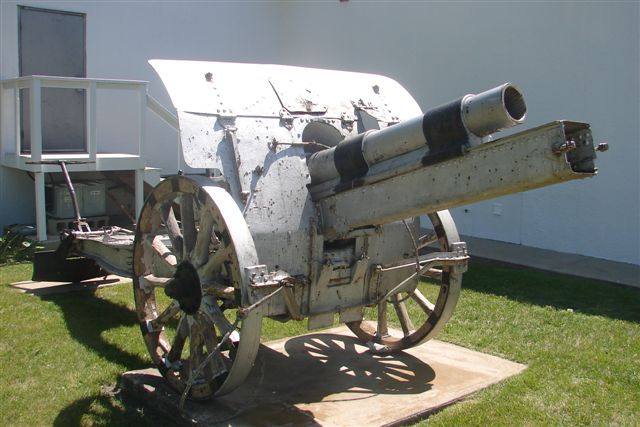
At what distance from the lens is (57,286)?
7.68 metres

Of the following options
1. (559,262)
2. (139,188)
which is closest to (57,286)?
(139,188)

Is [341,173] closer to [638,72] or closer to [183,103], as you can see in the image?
[183,103]

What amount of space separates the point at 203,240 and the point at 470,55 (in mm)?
7613

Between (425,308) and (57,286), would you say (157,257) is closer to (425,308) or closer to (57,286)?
(425,308)

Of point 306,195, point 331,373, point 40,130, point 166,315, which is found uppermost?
point 40,130

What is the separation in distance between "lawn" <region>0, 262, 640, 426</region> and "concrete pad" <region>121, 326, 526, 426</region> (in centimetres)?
14

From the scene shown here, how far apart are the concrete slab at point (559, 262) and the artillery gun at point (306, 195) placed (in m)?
3.89

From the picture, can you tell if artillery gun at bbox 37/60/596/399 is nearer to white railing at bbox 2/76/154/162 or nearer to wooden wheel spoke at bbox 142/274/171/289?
wooden wheel spoke at bbox 142/274/171/289

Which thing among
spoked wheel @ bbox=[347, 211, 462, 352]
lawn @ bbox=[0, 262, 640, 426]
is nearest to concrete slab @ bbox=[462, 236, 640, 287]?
lawn @ bbox=[0, 262, 640, 426]

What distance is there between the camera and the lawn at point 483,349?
466 centimetres

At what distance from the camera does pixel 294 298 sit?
179 inches

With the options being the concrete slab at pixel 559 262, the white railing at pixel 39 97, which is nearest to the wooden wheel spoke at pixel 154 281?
the white railing at pixel 39 97

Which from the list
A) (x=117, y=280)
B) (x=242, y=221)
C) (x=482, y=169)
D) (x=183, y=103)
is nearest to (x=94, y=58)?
(x=117, y=280)

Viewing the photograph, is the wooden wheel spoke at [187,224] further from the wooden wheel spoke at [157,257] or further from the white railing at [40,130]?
the white railing at [40,130]
